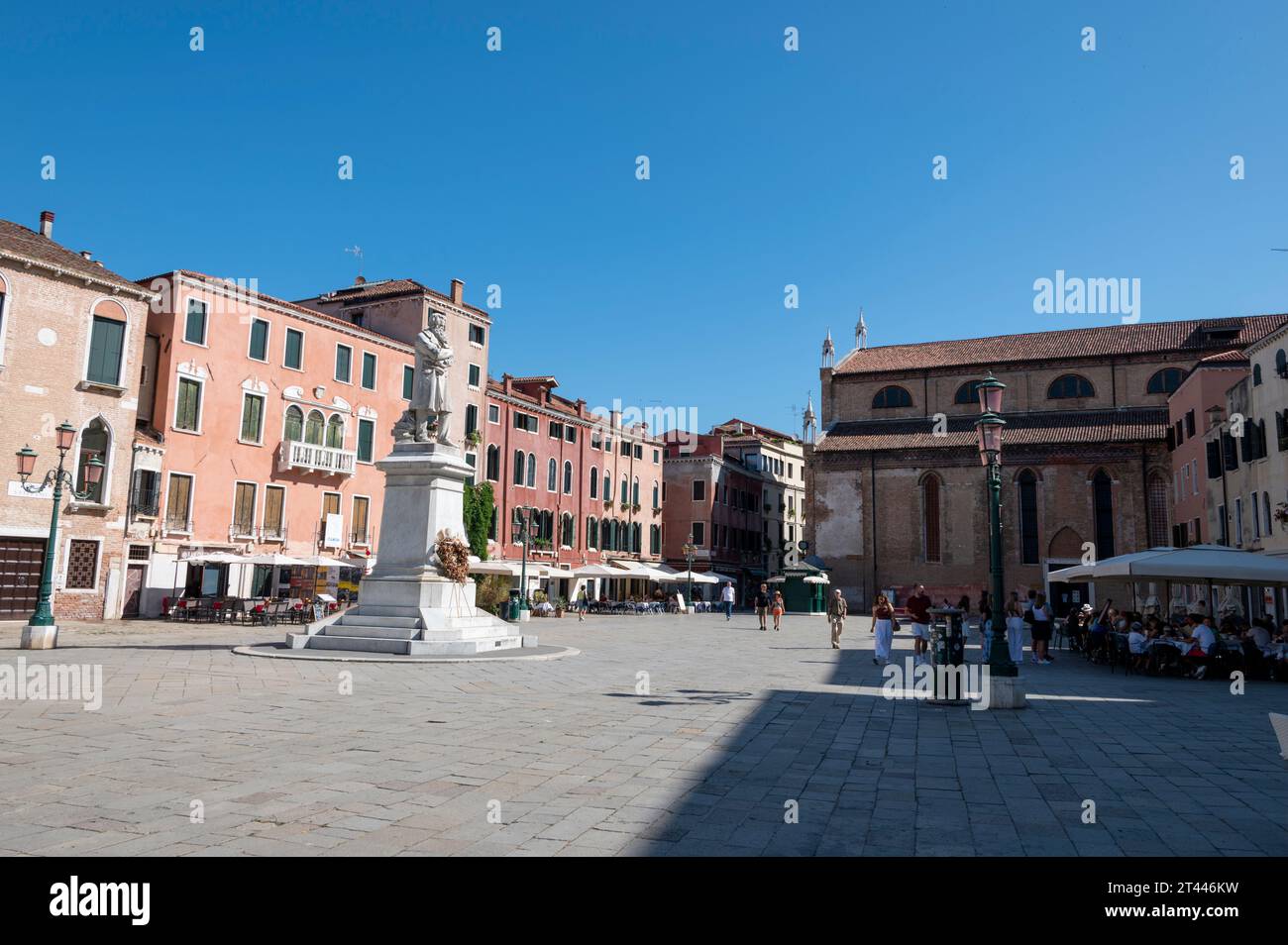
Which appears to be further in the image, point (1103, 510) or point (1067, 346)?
point (1067, 346)

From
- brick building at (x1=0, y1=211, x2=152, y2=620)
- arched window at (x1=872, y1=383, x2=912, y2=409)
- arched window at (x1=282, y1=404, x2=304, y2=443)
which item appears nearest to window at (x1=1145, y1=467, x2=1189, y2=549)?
arched window at (x1=872, y1=383, x2=912, y2=409)

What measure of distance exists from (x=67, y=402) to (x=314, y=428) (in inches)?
356

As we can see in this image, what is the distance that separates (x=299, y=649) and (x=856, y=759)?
1155cm

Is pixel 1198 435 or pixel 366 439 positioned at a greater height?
pixel 1198 435

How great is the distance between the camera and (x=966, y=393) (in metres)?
52.5

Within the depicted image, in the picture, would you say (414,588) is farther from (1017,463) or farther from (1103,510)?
(1103,510)

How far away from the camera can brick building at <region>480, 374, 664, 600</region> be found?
1672 inches

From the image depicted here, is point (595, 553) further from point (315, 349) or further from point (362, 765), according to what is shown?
point (362, 765)

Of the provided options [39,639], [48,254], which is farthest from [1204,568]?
[48,254]

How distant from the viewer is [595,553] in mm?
49750

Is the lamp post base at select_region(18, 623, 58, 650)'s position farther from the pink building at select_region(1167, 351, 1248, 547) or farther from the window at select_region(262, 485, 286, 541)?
the pink building at select_region(1167, 351, 1248, 547)

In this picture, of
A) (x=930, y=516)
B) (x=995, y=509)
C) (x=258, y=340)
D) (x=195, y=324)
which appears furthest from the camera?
(x=930, y=516)

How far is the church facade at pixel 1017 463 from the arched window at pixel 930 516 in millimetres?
75

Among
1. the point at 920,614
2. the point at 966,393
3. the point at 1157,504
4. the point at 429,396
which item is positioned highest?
the point at 966,393
